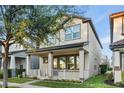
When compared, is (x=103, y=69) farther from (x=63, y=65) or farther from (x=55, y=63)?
(x=55, y=63)

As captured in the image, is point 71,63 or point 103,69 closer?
point 71,63

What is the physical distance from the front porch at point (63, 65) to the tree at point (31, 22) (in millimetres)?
5337

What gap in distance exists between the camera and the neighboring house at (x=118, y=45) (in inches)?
704

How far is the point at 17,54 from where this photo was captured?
2536 cm

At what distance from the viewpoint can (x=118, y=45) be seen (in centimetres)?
1781

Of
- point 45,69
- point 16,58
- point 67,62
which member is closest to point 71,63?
point 67,62

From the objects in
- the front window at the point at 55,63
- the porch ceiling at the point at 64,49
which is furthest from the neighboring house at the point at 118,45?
the front window at the point at 55,63

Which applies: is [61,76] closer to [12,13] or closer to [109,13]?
[109,13]

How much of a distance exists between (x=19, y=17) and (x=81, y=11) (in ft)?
14.7

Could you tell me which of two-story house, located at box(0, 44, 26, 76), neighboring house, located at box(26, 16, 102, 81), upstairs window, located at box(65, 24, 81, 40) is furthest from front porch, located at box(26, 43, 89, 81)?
upstairs window, located at box(65, 24, 81, 40)

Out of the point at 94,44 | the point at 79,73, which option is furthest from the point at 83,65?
the point at 94,44

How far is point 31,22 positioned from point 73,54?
9.45 m

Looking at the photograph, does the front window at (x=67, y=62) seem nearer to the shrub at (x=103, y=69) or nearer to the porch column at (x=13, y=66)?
the shrub at (x=103, y=69)
